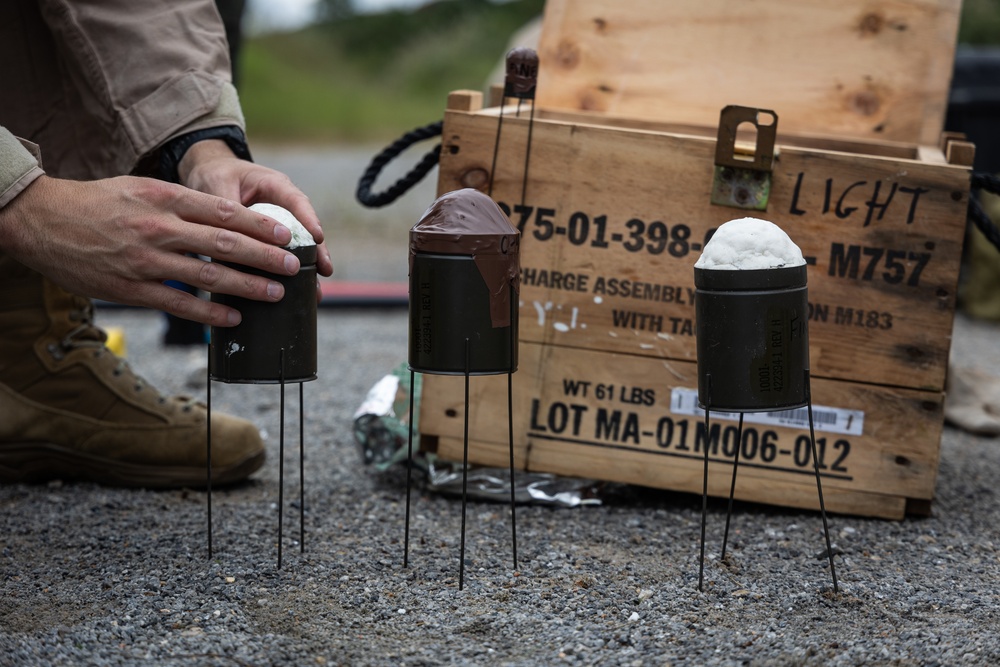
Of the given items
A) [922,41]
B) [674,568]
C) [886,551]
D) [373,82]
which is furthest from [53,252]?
[373,82]

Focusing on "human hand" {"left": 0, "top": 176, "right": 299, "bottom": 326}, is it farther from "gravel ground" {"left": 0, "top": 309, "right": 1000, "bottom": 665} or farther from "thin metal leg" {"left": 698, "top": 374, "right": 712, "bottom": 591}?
"thin metal leg" {"left": 698, "top": 374, "right": 712, "bottom": 591}

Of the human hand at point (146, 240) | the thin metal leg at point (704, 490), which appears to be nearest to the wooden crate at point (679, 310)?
the thin metal leg at point (704, 490)

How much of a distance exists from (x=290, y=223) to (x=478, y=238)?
1.04ft

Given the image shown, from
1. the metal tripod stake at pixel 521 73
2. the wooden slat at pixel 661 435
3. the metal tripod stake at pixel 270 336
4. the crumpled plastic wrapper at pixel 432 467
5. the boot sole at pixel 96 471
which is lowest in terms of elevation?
the boot sole at pixel 96 471

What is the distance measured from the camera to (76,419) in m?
2.33

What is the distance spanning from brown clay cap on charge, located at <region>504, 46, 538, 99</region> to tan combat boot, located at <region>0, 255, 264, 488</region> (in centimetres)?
99

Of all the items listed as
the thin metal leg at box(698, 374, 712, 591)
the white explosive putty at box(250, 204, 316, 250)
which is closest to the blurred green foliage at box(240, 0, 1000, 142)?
the white explosive putty at box(250, 204, 316, 250)

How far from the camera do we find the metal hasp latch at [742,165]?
202 centimetres

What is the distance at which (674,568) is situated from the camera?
6.07 feet

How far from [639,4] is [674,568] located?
1.48 meters

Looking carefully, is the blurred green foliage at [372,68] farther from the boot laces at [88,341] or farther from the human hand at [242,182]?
the human hand at [242,182]

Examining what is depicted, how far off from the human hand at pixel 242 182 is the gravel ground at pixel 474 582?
21.7 inches

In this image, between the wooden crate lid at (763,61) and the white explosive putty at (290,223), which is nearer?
the white explosive putty at (290,223)

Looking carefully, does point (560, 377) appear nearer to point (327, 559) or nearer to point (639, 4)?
point (327, 559)
